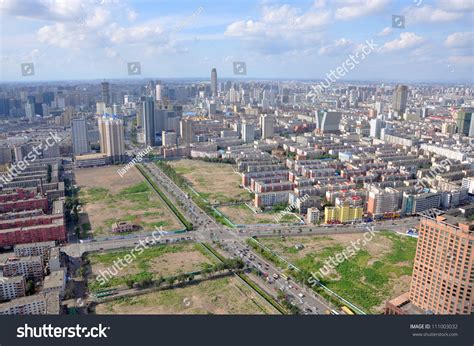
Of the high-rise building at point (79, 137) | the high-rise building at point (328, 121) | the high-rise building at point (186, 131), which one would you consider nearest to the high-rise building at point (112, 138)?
the high-rise building at point (79, 137)

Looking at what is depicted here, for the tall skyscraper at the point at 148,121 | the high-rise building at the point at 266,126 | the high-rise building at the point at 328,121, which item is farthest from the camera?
the high-rise building at the point at 328,121

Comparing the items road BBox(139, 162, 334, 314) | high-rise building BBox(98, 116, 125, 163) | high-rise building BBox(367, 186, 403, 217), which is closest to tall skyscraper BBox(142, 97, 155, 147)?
high-rise building BBox(98, 116, 125, 163)

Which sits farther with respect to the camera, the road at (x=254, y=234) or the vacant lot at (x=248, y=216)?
the vacant lot at (x=248, y=216)

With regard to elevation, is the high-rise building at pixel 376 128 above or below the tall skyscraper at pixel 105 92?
below

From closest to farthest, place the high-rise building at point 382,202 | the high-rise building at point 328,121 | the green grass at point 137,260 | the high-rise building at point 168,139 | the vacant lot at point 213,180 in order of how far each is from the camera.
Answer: the green grass at point 137,260 < the high-rise building at point 382,202 < the vacant lot at point 213,180 < the high-rise building at point 168,139 < the high-rise building at point 328,121

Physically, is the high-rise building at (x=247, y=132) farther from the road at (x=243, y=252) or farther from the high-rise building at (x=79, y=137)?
the road at (x=243, y=252)

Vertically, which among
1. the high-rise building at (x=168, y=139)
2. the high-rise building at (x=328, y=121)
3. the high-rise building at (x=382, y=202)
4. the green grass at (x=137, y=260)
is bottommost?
the green grass at (x=137, y=260)

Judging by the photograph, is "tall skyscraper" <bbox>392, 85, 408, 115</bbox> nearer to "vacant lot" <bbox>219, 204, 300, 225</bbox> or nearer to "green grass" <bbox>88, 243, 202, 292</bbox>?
"vacant lot" <bbox>219, 204, 300, 225</bbox>

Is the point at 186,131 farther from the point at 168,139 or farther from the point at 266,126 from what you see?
the point at 266,126
